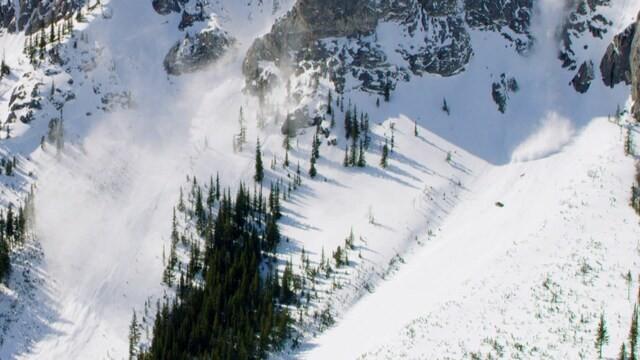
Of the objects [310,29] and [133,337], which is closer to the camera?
[133,337]

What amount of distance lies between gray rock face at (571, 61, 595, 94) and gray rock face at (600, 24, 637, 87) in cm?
263

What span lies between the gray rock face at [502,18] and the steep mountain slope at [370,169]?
1.76 feet

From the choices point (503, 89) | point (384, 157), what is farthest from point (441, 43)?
point (384, 157)

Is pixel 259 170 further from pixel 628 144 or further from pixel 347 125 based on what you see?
pixel 628 144

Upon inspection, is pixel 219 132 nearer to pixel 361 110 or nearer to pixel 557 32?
pixel 361 110

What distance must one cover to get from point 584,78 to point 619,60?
8.42m

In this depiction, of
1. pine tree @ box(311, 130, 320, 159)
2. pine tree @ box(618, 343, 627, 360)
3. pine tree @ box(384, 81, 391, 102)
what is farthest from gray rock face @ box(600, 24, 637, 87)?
pine tree @ box(618, 343, 627, 360)

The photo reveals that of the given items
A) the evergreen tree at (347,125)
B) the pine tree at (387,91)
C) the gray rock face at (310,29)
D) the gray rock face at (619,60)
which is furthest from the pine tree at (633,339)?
the gray rock face at (310,29)

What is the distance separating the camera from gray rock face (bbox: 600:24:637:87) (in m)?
179

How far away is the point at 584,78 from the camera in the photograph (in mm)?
183250

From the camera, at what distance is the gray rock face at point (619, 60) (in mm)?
179250

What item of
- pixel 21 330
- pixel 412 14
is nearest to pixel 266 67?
pixel 412 14

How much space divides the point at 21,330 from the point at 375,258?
2322 inches

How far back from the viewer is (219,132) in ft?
583
